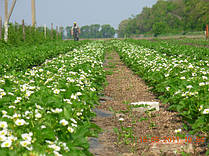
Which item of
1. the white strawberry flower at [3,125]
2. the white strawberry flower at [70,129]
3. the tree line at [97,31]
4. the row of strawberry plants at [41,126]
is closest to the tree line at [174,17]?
the tree line at [97,31]

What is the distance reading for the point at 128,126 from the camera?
480cm

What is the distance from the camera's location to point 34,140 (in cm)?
260

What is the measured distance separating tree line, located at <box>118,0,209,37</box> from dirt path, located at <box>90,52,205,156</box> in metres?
60.1

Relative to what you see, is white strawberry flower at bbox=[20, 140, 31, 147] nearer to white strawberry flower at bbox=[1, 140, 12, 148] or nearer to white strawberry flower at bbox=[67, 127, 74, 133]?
white strawberry flower at bbox=[1, 140, 12, 148]

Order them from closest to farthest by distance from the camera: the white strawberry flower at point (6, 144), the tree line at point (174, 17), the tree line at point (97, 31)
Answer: the white strawberry flower at point (6, 144)
the tree line at point (174, 17)
the tree line at point (97, 31)

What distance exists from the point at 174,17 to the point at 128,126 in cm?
8805

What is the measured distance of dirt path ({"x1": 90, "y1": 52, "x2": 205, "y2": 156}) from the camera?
12.9ft

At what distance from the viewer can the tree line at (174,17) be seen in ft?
232

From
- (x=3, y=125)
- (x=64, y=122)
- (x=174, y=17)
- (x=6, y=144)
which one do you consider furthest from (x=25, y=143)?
(x=174, y=17)

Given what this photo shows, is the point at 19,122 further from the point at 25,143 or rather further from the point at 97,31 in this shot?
the point at 97,31

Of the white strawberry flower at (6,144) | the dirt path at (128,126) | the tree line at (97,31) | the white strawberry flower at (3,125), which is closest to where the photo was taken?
the white strawberry flower at (6,144)

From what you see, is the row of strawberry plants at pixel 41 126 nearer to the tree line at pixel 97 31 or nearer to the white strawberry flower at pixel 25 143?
the white strawberry flower at pixel 25 143

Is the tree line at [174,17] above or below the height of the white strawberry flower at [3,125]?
above

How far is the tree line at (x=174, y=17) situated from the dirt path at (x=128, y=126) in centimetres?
6007
